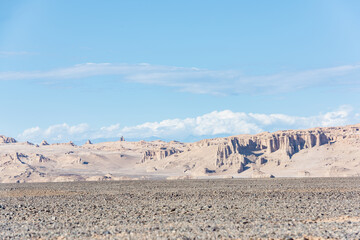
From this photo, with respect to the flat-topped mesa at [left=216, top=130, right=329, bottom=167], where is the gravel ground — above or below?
below

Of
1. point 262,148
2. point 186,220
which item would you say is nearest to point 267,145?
point 262,148

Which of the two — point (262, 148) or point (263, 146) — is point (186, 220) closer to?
point (262, 148)

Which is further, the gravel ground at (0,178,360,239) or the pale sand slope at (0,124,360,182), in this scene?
the pale sand slope at (0,124,360,182)

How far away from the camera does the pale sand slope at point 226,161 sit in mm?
88037

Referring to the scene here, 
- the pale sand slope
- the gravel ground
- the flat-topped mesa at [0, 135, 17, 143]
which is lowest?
the gravel ground

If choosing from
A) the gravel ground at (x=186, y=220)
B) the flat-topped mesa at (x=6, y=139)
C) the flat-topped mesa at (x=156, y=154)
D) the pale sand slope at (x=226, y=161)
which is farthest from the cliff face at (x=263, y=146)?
the flat-topped mesa at (x=6, y=139)

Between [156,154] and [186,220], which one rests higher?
[156,154]

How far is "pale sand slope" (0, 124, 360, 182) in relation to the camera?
88.0 metres

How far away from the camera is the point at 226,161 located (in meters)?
98.4

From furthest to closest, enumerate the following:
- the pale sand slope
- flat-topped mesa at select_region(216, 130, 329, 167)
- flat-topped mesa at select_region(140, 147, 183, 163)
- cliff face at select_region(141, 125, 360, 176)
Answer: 1. flat-topped mesa at select_region(140, 147, 183, 163)
2. flat-topped mesa at select_region(216, 130, 329, 167)
3. cliff face at select_region(141, 125, 360, 176)
4. the pale sand slope

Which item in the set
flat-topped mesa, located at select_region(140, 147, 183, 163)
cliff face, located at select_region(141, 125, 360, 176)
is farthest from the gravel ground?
flat-topped mesa, located at select_region(140, 147, 183, 163)

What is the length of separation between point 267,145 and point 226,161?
38.0 ft

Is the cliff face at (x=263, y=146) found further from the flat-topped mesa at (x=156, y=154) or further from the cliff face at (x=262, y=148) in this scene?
the flat-topped mesa at (x=156, y=154)

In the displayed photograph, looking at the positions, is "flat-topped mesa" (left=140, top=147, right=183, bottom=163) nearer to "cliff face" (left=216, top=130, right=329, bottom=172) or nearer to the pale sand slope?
the pale sand slope
